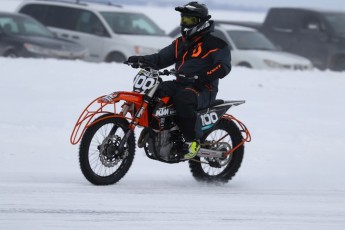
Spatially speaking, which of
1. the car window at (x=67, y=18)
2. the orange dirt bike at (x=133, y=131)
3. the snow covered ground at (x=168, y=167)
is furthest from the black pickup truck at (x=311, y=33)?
the orange dirt bike at (x=133, y=131)

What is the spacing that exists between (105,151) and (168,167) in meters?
2.22

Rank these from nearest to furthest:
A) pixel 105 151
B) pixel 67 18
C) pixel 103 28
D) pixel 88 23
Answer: pixel 105 151
pixel 103 28
pixel 88 23
pixel 67 18

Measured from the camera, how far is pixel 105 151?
829cm

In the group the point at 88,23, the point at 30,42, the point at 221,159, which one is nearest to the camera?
the point at 221,159

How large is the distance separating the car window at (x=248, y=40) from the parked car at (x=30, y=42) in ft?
13.1

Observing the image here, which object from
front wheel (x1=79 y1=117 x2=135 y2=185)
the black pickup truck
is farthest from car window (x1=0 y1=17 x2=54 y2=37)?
front wheel (x1=79 y1=117 x2=135 y2=185)

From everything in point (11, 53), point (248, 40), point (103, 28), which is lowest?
point (11, 53)

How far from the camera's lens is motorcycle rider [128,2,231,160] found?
8.52 metres

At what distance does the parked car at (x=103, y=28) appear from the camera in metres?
20.2

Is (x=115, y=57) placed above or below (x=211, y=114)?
above

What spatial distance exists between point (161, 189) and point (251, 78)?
934 cm

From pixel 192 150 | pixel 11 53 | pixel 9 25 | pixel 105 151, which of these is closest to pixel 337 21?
pixel 9 25

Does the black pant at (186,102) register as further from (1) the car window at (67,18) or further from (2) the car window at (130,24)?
(2) the car window at (130,24)

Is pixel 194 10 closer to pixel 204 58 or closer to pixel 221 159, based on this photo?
pixel 204 58
